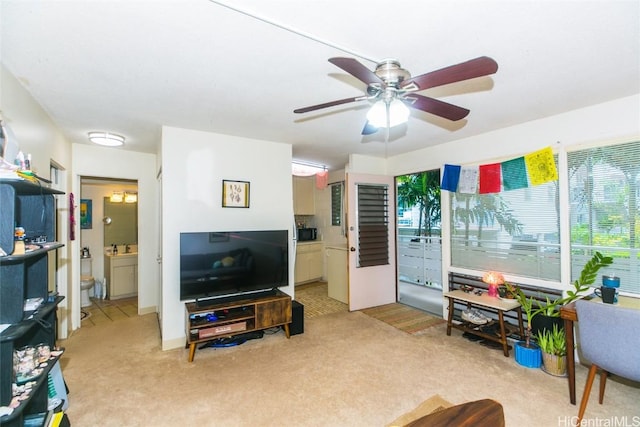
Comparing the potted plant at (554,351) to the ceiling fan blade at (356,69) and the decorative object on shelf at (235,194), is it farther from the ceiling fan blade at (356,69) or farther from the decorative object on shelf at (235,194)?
the decorative object on shelf at (235,194)

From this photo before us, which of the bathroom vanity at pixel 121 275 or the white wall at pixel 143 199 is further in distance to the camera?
the bathroom vanity at pixel 121 275

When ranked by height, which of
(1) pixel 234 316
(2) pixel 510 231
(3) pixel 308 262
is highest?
(2) pixel 510 231

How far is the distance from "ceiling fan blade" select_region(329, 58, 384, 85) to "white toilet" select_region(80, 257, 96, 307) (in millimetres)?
5009

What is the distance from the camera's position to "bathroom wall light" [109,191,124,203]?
17.2 ft

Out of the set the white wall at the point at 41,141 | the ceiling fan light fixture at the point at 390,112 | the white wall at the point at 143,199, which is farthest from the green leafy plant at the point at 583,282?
the white wall at the point at 143,199

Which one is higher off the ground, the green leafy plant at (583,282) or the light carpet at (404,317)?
the green leafy plant at (583,282)

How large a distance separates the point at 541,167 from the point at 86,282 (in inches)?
242

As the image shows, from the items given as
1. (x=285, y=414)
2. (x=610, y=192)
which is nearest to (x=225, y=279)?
(x=285, y=414)

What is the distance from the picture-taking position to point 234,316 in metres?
2.99

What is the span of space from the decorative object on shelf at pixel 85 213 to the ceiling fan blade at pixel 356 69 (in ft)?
18.7

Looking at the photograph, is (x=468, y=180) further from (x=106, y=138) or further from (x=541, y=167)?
(x=106, y=138)

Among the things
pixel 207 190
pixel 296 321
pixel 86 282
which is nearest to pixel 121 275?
pixel 86 282

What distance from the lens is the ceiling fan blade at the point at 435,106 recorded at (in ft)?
5.34

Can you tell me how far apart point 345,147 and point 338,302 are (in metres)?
2.44
